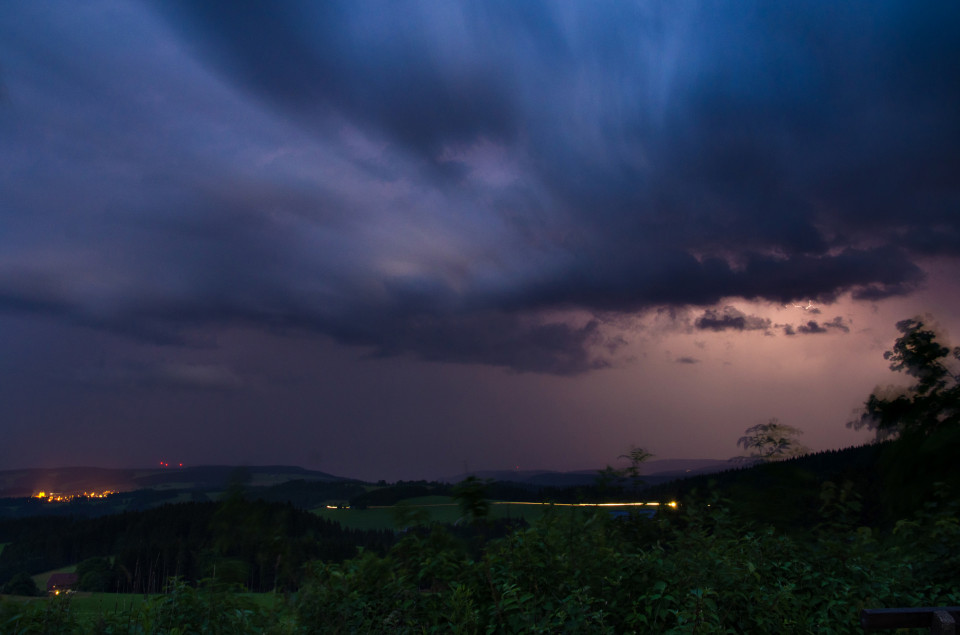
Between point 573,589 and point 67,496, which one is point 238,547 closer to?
point 573,589

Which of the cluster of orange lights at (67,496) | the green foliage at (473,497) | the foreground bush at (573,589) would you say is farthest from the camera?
the cluster of orange lights at (67,496)

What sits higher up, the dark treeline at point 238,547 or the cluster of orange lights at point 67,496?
the dark treeline at point 238,547

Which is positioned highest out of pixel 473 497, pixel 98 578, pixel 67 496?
pixel 473 497

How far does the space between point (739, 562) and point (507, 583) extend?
6.49ft

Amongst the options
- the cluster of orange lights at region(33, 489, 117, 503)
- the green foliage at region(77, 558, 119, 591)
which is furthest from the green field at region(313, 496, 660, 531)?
the cluster of orange lights at region(33, 489, 117, 503)

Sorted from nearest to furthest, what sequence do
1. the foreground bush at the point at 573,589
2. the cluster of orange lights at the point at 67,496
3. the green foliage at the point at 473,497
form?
the foreground bush at the point at 573,589
the green foliage at the point at 473,497
the cluster of orange lights at the point at 67,496

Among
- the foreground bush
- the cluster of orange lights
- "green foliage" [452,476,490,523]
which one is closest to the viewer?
the foreground bush

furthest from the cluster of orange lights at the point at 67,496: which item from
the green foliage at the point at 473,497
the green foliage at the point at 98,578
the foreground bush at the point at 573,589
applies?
the green foliage at the point at 473,497

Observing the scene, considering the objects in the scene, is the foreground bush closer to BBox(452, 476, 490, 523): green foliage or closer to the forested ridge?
the forested ridge

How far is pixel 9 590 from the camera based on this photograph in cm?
454

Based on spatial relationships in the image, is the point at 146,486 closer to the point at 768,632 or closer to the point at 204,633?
the point at 204,633

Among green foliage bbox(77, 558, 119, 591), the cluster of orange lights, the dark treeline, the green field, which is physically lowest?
the cluster of orange lights

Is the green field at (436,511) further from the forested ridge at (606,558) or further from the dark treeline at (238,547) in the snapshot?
the dark treeline at (238,547)

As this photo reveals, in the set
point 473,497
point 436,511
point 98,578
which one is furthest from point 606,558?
point 98,578
